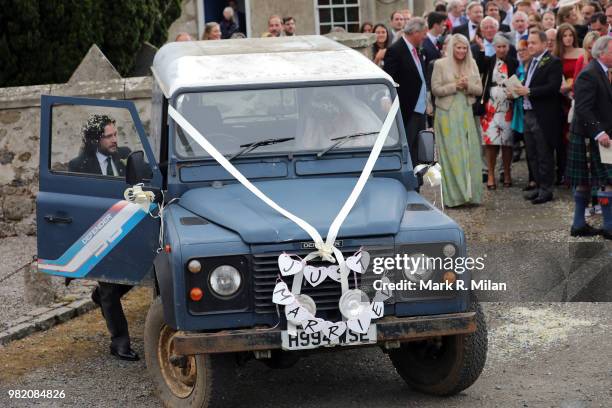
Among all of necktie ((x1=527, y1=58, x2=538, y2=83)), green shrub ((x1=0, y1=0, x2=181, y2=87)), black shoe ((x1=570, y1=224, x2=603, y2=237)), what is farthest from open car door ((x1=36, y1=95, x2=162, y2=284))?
necktie ((x1=527, y1=58, x2=538, y2=83))

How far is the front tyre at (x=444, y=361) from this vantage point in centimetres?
742

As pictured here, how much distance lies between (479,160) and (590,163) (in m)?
1.90

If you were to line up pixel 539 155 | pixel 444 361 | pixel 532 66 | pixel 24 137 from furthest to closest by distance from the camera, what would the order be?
pixel 532 66 < pixel 539 155 < pixel 24 137 < pixel 444 361

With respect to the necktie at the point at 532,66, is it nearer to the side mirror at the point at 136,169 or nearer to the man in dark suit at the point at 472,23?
the man in dark suit at the point at 472,23

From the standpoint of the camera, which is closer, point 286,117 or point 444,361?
point 444,361

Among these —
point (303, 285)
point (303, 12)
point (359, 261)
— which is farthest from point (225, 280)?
point (303, 12)

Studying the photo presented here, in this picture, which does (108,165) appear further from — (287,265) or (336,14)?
(336,14)

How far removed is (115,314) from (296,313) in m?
2.36

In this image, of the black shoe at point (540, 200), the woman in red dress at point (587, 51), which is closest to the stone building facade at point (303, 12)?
the woman in red dress at point (587, 51)

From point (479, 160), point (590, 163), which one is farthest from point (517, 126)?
point (590, 163)

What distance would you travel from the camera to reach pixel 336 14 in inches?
1073

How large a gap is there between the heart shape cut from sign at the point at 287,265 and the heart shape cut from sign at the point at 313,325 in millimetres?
289

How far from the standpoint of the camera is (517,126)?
14328 mm

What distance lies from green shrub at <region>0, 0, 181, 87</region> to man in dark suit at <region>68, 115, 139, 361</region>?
5.97 meters
